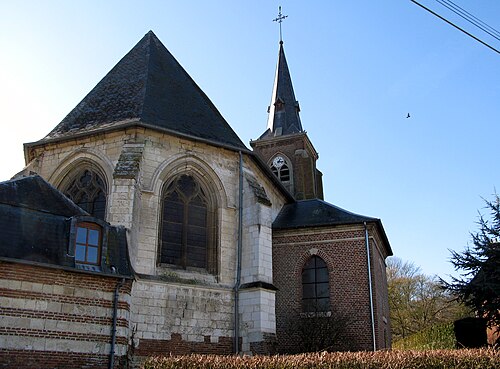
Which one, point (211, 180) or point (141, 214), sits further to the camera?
point (211, 180)

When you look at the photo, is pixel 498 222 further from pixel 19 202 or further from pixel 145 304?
pixel 19 202

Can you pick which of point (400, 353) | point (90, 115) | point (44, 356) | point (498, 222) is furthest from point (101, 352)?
point (498, 222)

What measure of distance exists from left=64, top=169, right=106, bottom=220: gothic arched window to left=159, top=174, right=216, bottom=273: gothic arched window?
5.05 feet

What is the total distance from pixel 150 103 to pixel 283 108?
15.6m

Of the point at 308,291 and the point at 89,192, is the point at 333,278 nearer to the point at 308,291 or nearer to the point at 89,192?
the point at 308,291

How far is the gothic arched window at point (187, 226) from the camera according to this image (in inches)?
504

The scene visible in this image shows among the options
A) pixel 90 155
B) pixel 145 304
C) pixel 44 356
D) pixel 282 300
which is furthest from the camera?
pixel 282 300

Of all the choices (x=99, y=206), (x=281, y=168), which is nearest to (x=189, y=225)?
(x=99, y=206)

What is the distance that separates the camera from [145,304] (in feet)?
37.9

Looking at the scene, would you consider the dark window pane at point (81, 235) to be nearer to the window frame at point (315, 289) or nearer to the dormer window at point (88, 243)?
the dormer window at point (88, 243)

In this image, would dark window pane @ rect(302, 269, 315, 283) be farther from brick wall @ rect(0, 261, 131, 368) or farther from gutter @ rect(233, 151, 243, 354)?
brick wall @ rect(0, 261, 131, 368)

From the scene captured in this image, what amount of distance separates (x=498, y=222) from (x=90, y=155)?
10.9 m

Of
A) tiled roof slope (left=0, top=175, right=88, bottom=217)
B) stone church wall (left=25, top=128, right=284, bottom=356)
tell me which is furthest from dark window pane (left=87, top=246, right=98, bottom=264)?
stone church wall (left=25, top=128, right=284, bottom=356)

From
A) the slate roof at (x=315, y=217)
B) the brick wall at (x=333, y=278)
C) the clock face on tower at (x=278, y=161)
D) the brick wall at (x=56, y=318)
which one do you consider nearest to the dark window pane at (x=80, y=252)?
the brick wall at (x=56, y=318)
